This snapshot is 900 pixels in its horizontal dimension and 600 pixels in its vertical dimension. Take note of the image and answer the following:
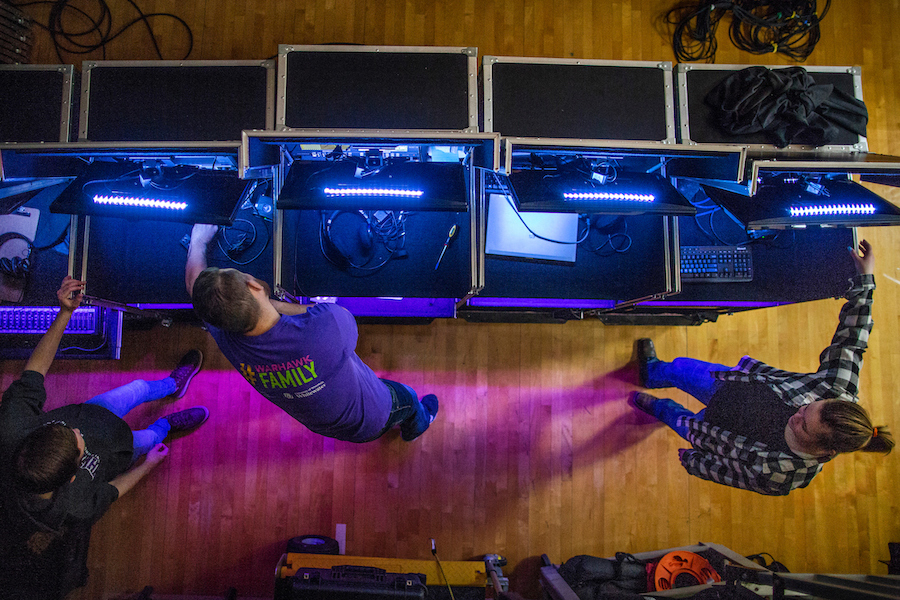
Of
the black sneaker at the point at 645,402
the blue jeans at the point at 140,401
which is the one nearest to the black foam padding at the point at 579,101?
the black sneaker at the point at 645,402

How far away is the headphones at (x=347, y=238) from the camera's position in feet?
7.05

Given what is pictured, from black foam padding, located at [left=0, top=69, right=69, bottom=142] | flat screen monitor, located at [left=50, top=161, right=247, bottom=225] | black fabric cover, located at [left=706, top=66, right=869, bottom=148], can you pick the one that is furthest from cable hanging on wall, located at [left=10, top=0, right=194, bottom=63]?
black fabric cover, located at [left=706, top=66, right=869, bottom=148]

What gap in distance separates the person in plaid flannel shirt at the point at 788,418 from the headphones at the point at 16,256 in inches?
137

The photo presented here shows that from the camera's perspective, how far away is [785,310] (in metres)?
2.98

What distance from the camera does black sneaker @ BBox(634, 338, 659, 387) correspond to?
286 centimetres

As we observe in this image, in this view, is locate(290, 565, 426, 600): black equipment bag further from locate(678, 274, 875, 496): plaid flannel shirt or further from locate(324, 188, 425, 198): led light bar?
locate(324, 188, 425, 198): led light bar

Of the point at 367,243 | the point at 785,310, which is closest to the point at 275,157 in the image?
the point at 367,243

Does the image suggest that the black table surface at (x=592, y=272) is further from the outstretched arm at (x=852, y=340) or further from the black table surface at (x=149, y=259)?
the black table surface at (x=149, y=259)

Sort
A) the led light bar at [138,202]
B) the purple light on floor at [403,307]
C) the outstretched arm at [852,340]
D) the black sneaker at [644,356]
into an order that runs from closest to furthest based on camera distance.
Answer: the led light bar at [138,202] < the outstretched arm at [852,340] < the purple light on floor at [403,307] < the black sneaker at [644,356]

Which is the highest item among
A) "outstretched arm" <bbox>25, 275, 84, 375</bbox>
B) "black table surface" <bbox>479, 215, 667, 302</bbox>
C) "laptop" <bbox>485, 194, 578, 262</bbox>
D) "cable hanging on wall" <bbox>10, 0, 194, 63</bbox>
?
"cable hanging on wall" <bbox>10, 0, 194, 63</bbox>

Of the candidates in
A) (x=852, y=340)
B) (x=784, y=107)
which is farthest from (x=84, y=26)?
(x=852, y=340)

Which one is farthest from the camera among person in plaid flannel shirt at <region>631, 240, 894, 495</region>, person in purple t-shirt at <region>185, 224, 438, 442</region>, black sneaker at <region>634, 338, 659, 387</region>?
black sneaker at <region>634, 338, 659, 387</region>

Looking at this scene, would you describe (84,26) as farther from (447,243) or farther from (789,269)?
(789,269)

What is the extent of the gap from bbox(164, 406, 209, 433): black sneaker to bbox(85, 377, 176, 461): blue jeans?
39mm
